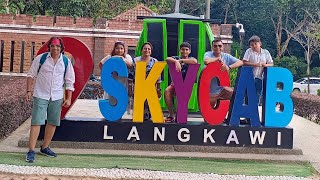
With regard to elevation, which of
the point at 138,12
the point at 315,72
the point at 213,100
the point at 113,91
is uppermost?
the point at 138,12

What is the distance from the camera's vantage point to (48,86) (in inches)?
269

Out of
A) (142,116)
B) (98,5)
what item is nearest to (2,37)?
(98,5)

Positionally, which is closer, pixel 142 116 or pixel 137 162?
pixel 137 162

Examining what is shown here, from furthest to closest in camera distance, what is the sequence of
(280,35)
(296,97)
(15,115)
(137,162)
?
1. (280,35)
2. (296,97)
3. (15,115)
4. (137,162)

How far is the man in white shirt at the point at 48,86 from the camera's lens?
679cm

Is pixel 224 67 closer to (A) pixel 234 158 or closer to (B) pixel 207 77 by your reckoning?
(B) pixel 207 77

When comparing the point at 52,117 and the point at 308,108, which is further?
the point at 308,108

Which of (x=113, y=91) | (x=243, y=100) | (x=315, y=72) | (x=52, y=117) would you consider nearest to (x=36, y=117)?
(x=52, y=117)

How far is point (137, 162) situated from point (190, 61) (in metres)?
1.92

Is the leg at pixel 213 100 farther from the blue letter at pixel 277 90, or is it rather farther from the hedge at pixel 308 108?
the hedge at pixel 308 108

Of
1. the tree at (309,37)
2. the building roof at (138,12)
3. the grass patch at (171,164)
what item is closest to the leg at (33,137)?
the grass patch at (171,164)

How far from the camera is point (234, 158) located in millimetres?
7566

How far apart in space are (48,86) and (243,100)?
9.83 feet

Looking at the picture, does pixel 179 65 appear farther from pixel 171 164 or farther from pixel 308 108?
pixel 308 108
